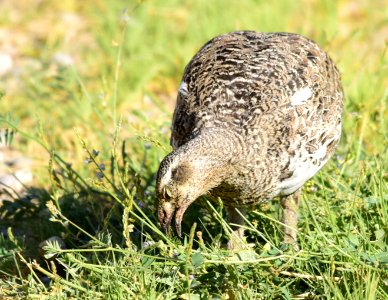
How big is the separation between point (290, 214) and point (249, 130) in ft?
1.91

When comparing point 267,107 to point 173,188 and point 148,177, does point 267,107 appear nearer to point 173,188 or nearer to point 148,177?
→ point 173,188

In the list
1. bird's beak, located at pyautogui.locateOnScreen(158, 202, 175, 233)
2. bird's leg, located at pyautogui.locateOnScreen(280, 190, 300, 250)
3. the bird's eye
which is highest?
the bird's eye

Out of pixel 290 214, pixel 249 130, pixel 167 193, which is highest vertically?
pixel 249 130

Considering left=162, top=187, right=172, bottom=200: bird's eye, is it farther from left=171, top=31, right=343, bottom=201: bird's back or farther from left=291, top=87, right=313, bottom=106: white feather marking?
left=291, top=87, right=313, bottom=106: white feather marking

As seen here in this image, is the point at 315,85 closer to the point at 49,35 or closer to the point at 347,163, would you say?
the point at 347,163

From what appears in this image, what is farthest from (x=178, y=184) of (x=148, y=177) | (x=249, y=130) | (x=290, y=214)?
(x=148, y=177)

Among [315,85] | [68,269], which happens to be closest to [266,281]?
[68,269]

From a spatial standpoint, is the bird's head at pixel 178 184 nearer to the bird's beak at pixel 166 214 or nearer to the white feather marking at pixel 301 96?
the bird's beak at pixel 166 214

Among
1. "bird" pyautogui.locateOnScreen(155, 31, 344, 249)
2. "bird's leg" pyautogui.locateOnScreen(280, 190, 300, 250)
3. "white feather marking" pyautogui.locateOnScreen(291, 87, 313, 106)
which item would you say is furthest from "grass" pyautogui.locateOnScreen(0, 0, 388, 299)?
"white feather marking" pyautogui.locateOnScreen(291, 87, 313, 106)

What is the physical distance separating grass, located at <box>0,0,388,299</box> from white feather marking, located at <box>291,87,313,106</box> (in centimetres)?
44

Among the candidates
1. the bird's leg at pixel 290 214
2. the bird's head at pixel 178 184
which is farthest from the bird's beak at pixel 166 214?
the bird's leg at pixel 290 214

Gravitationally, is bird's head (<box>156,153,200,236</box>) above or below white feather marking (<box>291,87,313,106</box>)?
below

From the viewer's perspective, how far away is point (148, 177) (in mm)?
5176

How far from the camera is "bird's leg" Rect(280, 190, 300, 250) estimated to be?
4.21 m
